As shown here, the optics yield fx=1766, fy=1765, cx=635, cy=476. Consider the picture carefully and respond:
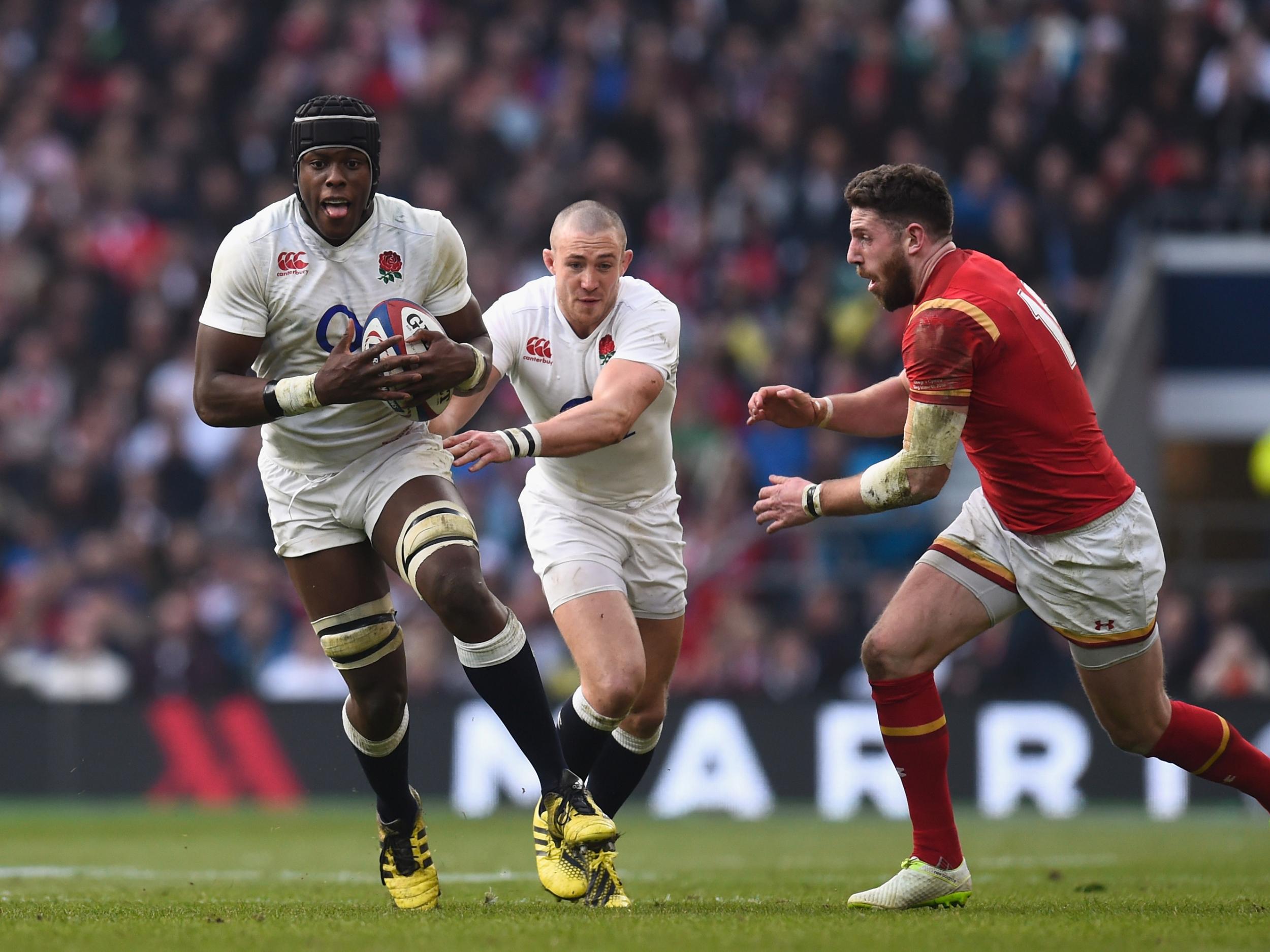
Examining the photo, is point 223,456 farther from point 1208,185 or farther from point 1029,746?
point 1208,185

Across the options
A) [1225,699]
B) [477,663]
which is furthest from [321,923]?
[1225,699]

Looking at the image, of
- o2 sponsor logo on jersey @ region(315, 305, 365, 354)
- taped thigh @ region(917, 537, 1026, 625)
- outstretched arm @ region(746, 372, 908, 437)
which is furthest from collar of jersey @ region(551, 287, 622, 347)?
taped thigh @ region(917, 537, 1026, 625)

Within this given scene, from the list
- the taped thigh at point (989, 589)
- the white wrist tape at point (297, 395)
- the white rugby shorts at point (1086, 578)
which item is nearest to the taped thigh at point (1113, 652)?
the white rugby shorts at point (1086, 578)

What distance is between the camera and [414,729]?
1434 centimetres

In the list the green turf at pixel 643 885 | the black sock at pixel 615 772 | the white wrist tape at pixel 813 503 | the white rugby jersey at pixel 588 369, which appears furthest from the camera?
the black sock at pixel 615 772

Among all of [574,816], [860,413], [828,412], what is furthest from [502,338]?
[574,816]

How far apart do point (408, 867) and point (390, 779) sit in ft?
1.17

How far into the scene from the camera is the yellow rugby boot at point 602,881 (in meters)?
6.64

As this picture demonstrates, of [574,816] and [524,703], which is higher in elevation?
[524,703]

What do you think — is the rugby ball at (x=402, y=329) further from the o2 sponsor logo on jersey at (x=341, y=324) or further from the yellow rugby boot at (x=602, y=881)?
the yellow rugby boot at (x=602, y=881)

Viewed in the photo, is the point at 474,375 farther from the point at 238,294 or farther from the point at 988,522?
the point at 988,522

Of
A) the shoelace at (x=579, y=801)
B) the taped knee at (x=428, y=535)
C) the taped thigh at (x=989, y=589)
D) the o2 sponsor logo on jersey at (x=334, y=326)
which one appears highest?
the o2 sponsor logo on jersey at (x=334, y=326)

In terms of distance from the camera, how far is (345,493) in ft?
22.7

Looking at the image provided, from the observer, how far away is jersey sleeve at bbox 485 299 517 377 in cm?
752
